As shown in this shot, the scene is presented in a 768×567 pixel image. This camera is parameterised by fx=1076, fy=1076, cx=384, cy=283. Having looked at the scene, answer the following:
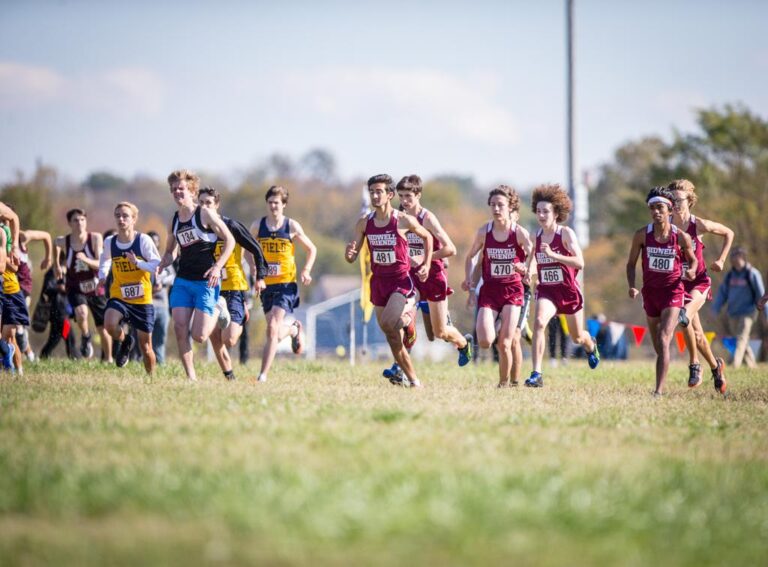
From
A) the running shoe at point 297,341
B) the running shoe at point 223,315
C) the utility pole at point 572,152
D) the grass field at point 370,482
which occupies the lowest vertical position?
the grass field at point 370,482

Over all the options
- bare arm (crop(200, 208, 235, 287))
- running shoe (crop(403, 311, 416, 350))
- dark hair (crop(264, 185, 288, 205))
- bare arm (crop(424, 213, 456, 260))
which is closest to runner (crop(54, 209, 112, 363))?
dark hair (crop(264, 185, 288, 205))

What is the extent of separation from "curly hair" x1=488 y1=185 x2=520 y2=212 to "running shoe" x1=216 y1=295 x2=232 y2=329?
3.56 metres

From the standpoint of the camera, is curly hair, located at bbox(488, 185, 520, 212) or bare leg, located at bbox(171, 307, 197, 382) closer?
bare leg, located at bbox(171, 307, 197, 382)

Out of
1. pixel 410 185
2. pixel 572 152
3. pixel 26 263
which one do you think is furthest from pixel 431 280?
pixel 572 152

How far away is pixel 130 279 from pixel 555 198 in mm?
5494

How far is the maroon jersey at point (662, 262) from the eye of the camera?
1277 centimetres

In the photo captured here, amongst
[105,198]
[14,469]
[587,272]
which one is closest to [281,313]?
[14,469]

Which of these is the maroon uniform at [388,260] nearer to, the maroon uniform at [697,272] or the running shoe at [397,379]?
the running shoe at [397,379]

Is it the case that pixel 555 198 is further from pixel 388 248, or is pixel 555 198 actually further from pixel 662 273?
pixel 388 248

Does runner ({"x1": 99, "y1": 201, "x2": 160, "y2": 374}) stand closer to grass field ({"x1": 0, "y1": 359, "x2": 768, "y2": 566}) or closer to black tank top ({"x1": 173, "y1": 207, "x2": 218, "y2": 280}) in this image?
black tank top ({"x1": 173, "y1": 207, "x2": 218, "y2": 280})

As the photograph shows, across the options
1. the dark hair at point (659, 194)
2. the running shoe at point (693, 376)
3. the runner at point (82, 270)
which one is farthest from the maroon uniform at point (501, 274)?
the runner at point (82, 270)

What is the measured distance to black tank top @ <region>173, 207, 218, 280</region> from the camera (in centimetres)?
1264

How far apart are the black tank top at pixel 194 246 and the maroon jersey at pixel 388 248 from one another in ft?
6.17

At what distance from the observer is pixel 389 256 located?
12484 millimetres
